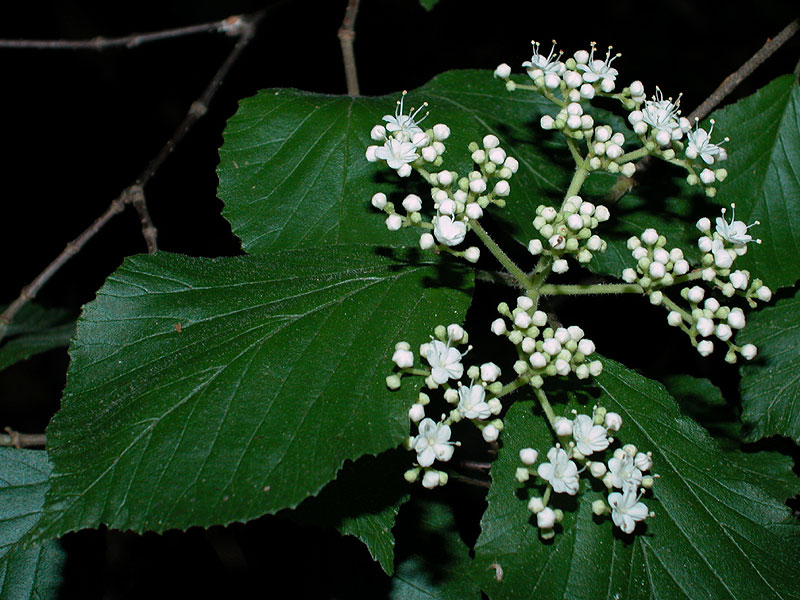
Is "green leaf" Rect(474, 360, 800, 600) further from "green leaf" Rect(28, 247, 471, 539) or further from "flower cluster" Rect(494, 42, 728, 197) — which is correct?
"flower cluster" Rect(494, 42, 728, 197)

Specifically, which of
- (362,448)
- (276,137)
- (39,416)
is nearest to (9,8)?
(39,416)

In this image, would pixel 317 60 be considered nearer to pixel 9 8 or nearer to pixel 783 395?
pixel 9 8

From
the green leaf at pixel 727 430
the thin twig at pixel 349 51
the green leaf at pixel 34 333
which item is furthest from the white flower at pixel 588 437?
the green leaf at pixel 34 333

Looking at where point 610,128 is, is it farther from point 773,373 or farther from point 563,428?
point 773,373

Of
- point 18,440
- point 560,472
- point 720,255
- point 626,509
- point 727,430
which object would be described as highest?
point 720,255

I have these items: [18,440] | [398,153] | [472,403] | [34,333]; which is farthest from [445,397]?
[34,333]

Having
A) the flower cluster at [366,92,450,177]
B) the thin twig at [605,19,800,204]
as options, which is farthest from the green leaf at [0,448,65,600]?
the thin twig at [605,19,800,204]
